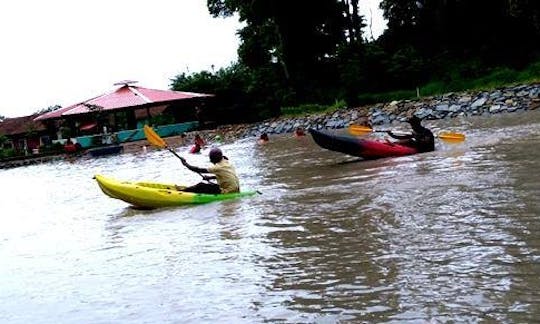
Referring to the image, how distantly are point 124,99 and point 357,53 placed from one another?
485 inches

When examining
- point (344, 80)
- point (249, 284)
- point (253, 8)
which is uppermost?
point (253, 8)

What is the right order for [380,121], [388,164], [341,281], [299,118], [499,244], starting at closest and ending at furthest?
[341,281] < [499,244] < [388,164] < [380,121] < [299,118]

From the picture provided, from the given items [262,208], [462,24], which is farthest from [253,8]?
[262,208]

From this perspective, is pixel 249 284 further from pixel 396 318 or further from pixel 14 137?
pixel 14 137

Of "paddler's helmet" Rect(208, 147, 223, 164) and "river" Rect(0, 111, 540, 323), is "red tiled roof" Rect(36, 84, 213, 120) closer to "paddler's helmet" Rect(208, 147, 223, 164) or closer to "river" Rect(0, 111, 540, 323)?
"river" Rect(0, 111, 540, 323)

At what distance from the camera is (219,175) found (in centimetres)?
1010

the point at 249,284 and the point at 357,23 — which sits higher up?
the point at 357,23

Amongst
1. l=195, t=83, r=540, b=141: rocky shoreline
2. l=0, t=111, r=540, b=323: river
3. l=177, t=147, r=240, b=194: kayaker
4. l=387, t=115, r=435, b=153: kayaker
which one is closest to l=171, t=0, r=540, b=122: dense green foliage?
l=195, t=83, r=540, b=141: rocky shoreline

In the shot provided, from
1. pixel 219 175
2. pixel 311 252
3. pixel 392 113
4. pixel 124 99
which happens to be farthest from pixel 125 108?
pixel 311 252

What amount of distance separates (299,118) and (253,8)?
7770mm

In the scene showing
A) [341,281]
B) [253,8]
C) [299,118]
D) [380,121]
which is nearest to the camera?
[341,281]

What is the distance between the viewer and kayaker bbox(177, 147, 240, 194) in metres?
9.91

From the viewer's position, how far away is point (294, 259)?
5930 mm

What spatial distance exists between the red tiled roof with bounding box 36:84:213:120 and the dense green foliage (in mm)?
3020
